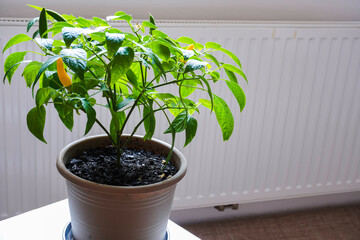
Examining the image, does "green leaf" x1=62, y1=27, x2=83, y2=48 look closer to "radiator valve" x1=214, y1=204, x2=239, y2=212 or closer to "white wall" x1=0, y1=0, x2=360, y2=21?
"white wall" x1=0, y1=0, x2=360, y2=21

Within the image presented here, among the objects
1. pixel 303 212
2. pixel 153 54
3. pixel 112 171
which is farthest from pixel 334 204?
pixel 153 54

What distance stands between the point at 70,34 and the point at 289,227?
1640 millimetres

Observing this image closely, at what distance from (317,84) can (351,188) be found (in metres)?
0.57

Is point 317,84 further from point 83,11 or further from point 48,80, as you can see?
point 48,80

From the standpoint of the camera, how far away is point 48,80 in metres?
0.75

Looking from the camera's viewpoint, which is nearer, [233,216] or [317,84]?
[317,84]

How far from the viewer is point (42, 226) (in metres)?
0.94

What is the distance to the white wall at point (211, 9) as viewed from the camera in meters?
1.51

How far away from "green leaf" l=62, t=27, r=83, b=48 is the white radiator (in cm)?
86

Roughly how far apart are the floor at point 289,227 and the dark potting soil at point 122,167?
1.10 metres

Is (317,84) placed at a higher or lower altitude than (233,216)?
higher

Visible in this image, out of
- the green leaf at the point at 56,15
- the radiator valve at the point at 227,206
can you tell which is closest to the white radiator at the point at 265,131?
the radiator valve at the point at 227,206

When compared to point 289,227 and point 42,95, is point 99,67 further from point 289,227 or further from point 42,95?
point 289,227

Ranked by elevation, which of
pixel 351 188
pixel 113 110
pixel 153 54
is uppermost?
pixel 153 54
